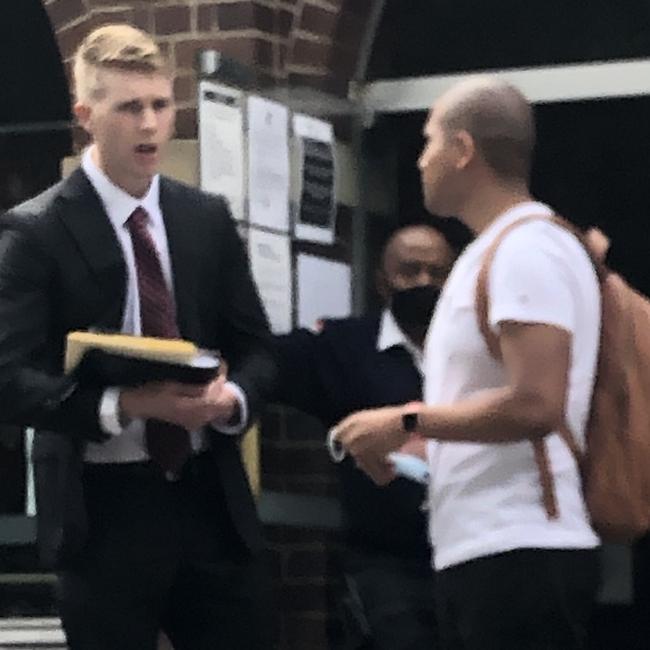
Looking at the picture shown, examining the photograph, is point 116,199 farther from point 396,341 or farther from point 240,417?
point 396,341

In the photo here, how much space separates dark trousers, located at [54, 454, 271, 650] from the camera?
3.72 metres

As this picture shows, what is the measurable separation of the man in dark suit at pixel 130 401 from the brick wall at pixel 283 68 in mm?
1303

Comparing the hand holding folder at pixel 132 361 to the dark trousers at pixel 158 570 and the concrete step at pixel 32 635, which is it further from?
the concrete step at pixel 32 635

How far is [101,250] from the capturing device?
380cm

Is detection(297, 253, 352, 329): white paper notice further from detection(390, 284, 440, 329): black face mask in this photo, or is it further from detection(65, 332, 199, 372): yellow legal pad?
detection(65, 332, 199, 372): yellow legal pad

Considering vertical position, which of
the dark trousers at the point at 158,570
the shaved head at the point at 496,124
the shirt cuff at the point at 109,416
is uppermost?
the shaved head at the point at 496,124

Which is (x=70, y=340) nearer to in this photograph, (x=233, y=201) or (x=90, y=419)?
(x=90, y=419)

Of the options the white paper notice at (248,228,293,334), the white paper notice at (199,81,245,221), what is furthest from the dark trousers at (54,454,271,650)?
the white paper notice at (248,228,293,334)

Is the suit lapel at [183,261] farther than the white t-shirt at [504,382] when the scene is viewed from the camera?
Yes

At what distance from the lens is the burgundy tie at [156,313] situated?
3.73 metres

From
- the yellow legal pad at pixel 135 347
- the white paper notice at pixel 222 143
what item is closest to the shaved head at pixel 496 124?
the yellow legal pad at pixel 135 347

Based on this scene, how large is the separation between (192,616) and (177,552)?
153mm

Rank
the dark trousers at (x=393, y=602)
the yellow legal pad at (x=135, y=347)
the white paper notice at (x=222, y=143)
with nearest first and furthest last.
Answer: the yellow legal pad at (x=135, y=347), the dark trousers at (x=393, y=602), the white paper notice at (x=222, y=143)

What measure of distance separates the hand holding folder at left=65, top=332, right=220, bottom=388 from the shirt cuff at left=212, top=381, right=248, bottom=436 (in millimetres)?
133
